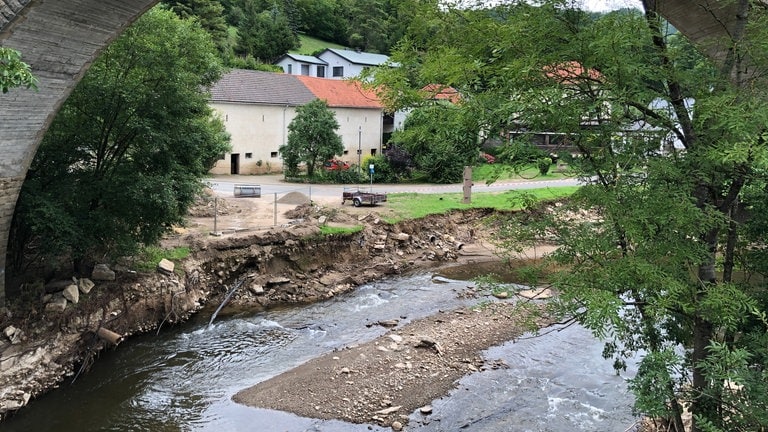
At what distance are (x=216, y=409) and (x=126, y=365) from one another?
2981mm

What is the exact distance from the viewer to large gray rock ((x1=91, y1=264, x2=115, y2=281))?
13312mm

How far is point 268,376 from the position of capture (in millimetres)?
11695

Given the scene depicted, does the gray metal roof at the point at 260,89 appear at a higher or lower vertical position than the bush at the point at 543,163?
higher

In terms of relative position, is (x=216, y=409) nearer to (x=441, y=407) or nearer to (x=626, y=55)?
(x=441, y=407)

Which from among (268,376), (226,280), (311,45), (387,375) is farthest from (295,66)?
(387,375)

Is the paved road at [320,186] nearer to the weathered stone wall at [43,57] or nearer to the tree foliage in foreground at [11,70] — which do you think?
the weathered stone wall at [43,57]

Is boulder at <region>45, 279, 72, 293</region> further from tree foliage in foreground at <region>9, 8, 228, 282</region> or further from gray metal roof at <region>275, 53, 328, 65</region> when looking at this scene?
gray metal roof at <region>275, 53, 328, 65</region>

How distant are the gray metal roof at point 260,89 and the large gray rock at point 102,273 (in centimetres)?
2114

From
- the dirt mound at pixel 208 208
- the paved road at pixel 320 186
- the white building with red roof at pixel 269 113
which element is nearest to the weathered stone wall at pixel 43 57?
the dirt mound at pixel 208 208

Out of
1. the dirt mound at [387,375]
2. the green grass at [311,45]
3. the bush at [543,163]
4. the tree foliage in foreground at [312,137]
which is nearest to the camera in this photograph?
the bush at [543,163]

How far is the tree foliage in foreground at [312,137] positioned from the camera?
3145cm

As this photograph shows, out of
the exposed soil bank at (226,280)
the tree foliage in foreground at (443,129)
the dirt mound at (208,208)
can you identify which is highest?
the tree foliage in foreground at (443,129)

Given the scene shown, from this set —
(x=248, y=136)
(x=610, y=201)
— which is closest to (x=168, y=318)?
(x=610, y=201)

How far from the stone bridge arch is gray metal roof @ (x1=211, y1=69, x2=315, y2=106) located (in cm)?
2282
